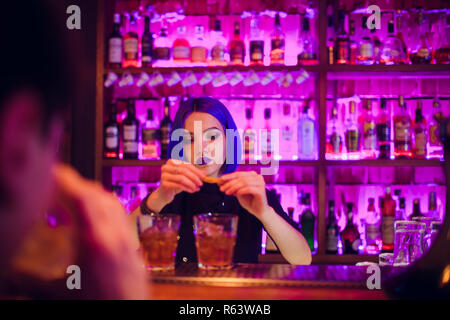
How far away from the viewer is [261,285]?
89 cm

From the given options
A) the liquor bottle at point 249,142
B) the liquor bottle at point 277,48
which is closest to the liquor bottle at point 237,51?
the liquor bottle at point 277,48

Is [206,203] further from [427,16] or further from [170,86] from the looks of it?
[427,16]

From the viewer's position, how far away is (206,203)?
1925 millimetres

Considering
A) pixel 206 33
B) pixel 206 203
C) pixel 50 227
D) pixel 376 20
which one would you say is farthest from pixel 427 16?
pixel 50 227

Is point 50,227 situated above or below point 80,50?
below

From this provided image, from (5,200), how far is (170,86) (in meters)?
2.44

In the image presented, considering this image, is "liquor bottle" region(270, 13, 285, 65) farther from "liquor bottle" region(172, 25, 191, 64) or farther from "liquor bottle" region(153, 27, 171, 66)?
"liquor bottle" region(153, 27, 171, 66)

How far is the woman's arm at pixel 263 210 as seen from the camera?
1202 millimetres

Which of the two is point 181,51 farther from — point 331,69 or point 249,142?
point 331,69

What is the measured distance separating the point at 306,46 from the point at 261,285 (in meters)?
1.92

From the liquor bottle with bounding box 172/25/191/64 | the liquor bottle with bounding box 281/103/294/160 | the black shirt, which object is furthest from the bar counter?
the liquor bottle with bounding box 172/25/191/64

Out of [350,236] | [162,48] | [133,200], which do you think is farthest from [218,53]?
[350,236]

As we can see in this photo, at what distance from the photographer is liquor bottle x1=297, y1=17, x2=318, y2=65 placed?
242 centimetres

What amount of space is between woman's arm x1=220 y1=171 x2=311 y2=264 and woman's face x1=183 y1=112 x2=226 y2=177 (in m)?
0.46
